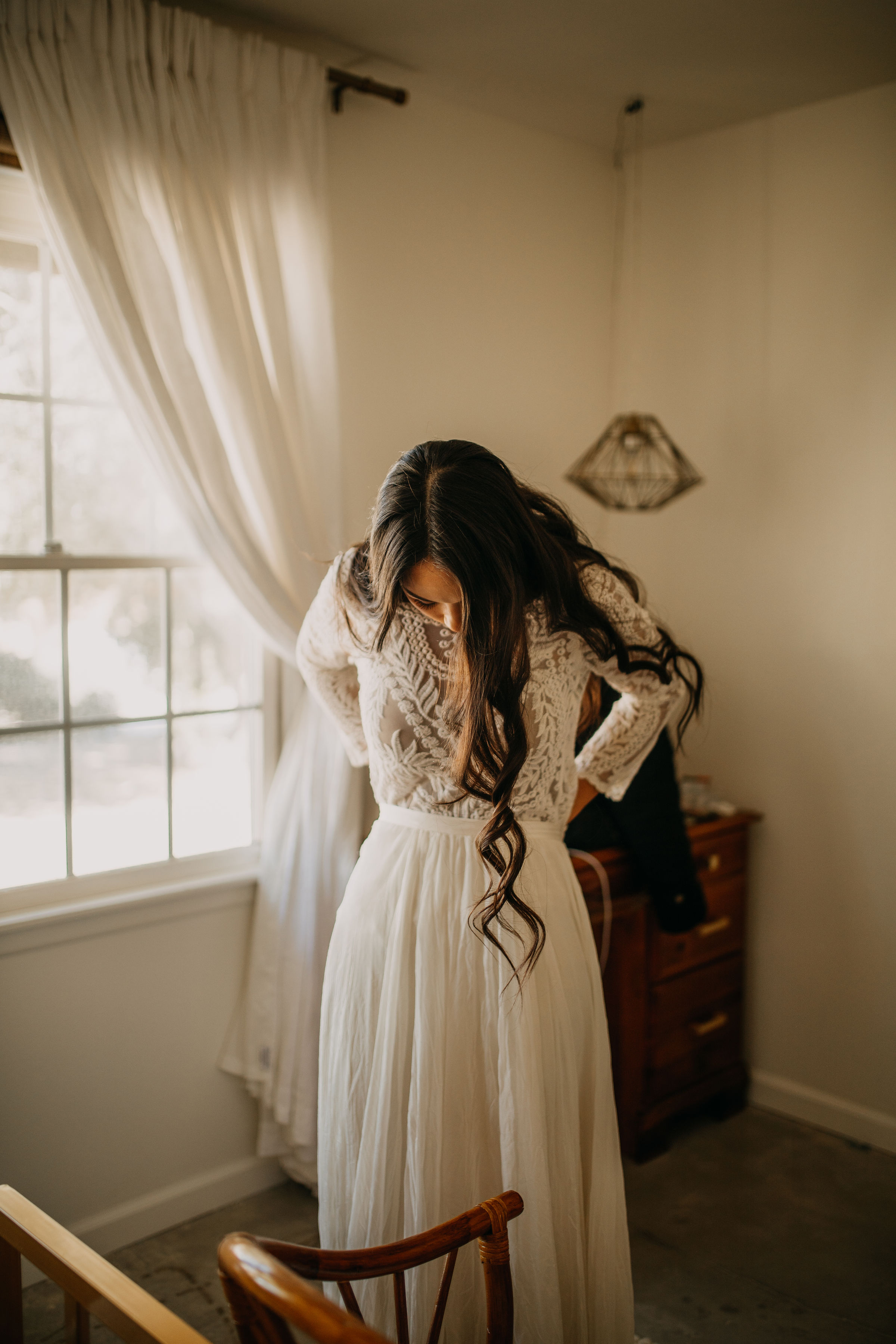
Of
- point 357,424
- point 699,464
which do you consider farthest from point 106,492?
point 699,464

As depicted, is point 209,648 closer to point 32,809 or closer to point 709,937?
point 32,809

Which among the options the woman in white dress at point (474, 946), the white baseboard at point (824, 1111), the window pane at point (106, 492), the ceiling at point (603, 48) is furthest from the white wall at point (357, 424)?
the white baseboard at point (824, 1111)

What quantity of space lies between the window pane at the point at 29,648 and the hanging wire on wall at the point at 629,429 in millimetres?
1473

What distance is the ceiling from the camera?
218 centimetres

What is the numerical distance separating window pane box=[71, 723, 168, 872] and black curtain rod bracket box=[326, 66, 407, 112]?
60.6 inches

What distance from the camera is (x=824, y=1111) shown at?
2.78 meters

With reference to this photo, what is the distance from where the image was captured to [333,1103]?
1.49 m

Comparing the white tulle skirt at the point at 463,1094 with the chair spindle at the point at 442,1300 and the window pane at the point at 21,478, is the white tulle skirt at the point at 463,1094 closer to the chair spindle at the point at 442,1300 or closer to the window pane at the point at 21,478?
the chair spindle at the point at 442,1300

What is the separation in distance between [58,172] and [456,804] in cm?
143

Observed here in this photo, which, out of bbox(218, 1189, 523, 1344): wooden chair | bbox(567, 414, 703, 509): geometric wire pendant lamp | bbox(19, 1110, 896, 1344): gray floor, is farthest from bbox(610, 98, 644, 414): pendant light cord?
bbox(218, 1189, 523, 1344): wooden chair

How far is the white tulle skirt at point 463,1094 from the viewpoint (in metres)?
1.39

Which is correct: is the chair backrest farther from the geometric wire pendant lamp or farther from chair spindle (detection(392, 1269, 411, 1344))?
the geometric wire pendant lamp

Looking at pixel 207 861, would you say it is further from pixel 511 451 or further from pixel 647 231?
pixel 647 231

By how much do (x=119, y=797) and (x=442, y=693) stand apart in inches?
43.4
